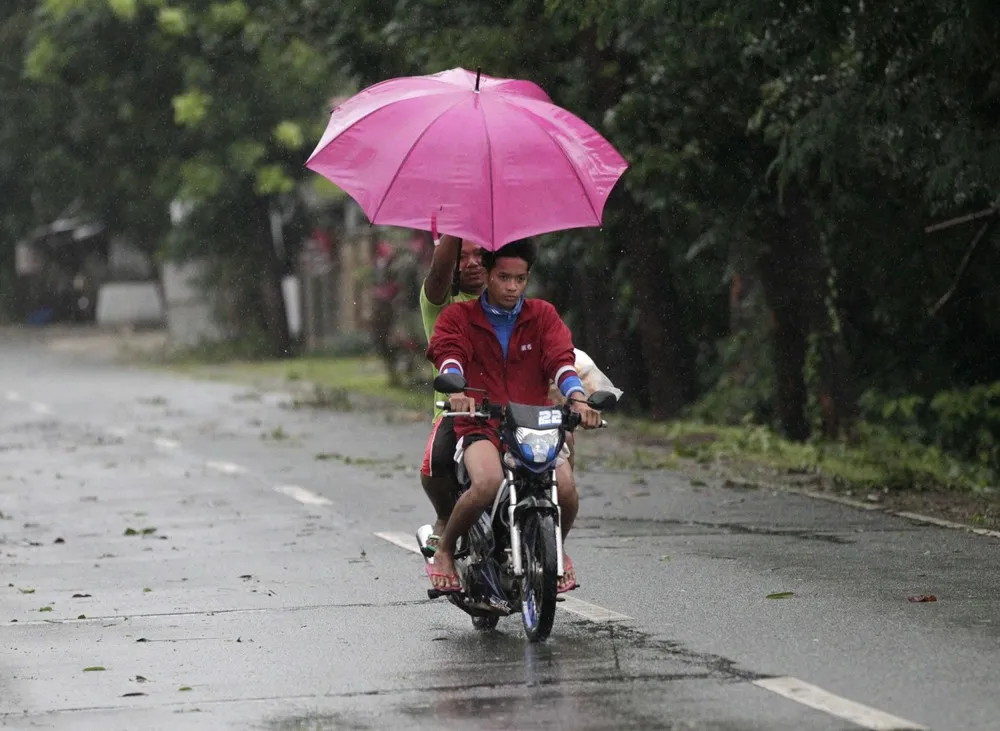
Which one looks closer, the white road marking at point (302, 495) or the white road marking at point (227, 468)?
the white road marking at point (302, 495)

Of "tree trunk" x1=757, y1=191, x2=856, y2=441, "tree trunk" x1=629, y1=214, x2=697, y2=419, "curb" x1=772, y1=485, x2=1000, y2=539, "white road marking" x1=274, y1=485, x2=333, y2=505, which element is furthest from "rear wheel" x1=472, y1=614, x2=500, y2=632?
"tree trunk" x1=629, y1=214, x2=697, y2=419

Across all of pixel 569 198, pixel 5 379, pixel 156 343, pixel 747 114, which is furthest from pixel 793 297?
pixel 156 343

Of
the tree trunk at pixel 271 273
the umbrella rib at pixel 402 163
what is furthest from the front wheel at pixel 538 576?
the tree trunk at pixel 271 273

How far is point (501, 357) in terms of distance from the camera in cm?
776

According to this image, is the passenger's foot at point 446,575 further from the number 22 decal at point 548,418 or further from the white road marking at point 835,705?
the white road marking at point 835,705

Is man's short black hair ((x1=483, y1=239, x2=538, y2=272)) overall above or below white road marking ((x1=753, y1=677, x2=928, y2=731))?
above

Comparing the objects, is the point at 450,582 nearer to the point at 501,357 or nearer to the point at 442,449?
the point at 442,449

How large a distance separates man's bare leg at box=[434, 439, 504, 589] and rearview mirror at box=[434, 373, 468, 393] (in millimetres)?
436

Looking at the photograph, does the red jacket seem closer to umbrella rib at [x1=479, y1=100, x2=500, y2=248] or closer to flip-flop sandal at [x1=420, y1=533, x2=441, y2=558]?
umbrella rib at [x1=479, y1=100, x2=500, y2=248]

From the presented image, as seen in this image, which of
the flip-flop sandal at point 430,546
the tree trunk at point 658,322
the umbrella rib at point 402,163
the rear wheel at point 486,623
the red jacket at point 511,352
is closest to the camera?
the red jacket at point 511,352

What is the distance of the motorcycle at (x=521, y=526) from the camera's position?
24.2 feet

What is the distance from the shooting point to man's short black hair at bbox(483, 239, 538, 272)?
25.4 feet

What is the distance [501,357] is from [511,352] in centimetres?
4

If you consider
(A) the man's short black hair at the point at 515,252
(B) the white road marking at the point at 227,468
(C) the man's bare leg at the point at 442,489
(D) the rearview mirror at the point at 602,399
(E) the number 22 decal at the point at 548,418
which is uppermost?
(A) the man's short black hair at the point at 515,252
